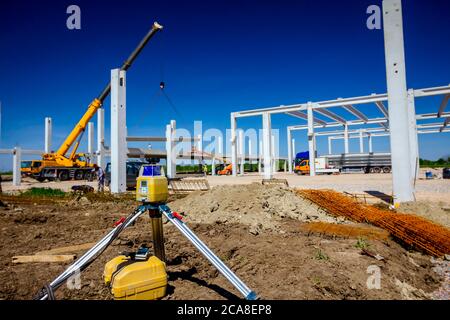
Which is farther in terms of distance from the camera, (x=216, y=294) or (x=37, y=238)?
(x=37, y=238)

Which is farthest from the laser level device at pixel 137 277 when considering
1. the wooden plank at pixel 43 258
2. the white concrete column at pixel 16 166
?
the white concrete column at pixel 16 166

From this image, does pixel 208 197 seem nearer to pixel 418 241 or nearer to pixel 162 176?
pixel 418 241

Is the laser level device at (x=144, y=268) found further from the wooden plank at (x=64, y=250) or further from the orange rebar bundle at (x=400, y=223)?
the orange rebar bundle at (x=400, y=223)

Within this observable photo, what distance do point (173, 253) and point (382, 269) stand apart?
315cm

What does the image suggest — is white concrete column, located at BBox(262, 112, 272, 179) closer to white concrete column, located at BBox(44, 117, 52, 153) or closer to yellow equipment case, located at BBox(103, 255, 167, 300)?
white concrete column, located at BBox(44, 117, 52, 153)

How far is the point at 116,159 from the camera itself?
14797 millimetres

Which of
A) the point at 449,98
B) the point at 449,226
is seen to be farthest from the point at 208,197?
the point at 449,98

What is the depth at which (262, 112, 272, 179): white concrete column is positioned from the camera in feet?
93.2

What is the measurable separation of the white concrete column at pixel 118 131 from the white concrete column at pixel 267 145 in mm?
15890

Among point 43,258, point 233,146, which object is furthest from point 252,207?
point 233,146

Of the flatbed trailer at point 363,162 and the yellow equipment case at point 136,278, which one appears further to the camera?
the flatbed trailer at point 363,162

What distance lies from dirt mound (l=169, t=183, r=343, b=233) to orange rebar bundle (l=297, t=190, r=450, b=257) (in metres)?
0.37

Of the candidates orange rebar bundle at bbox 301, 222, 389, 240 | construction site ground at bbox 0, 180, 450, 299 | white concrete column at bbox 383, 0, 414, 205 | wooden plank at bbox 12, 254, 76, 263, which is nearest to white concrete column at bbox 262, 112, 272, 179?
white concrete column at bbox 383, 0, 414, 205

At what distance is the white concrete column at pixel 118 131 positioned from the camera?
14.8m
